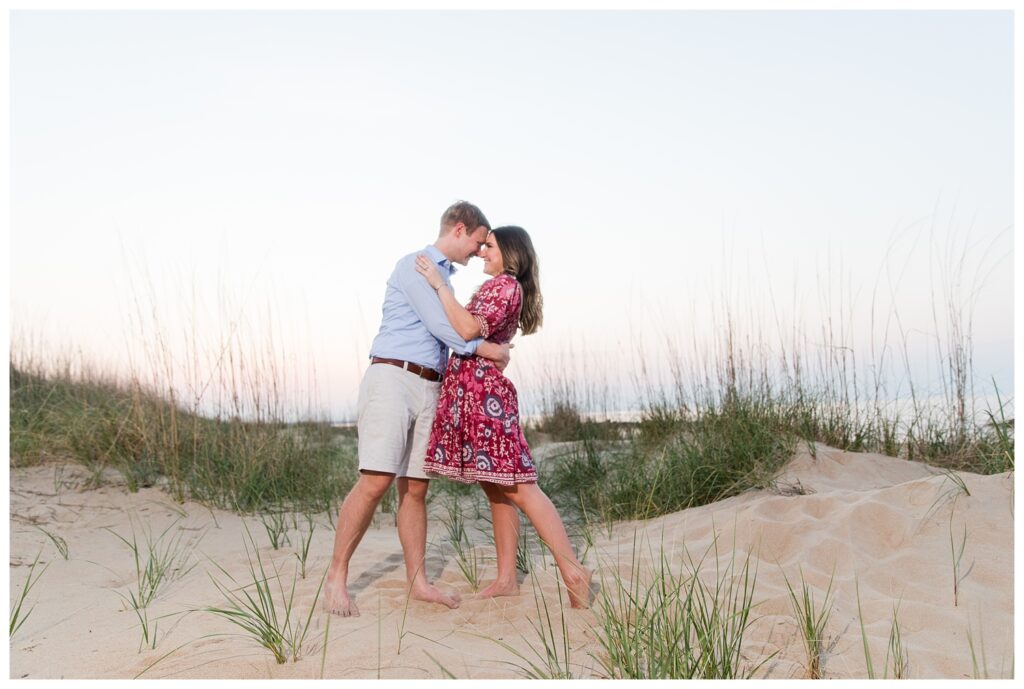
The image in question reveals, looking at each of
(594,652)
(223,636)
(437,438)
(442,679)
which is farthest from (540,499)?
(223,636)

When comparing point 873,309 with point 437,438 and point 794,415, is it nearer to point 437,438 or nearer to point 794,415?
point 794,415

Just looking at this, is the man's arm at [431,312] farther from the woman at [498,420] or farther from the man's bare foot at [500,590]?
the man's bare foot at [500,590]

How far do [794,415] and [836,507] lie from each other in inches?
80.2

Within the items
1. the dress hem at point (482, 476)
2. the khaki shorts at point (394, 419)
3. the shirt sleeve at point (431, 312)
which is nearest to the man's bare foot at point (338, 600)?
the khaki shorts at point (394, 419)

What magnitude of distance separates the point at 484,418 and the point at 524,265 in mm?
679

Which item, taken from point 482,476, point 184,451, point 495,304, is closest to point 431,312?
point 495,304

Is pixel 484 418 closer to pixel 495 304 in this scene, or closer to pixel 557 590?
pixel 495 304

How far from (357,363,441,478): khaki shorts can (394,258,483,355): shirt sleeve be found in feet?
0.80

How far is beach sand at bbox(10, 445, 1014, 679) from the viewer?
2.85 meters

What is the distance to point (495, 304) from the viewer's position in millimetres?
3504

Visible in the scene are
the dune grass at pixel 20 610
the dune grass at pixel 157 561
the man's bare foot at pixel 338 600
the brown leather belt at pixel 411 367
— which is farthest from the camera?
the dune grass at pixel 157 561

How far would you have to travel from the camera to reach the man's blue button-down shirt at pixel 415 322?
11.3 ft

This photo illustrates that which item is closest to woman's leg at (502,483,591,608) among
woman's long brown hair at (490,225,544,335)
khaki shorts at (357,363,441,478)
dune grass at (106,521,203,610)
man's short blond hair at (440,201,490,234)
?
khaki shorts at (357,363,441,478)

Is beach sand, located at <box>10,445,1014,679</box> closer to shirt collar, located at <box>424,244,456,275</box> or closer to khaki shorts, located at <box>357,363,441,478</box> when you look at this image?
khaki shorts, located at <box>357,363,441,478</box>
